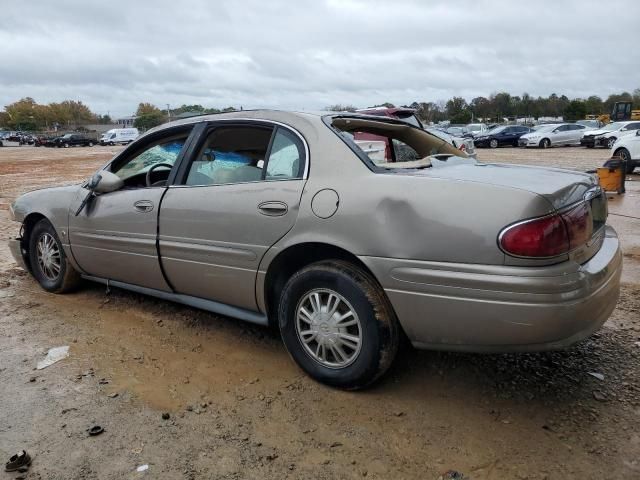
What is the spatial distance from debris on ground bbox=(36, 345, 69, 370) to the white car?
14297 millimetres

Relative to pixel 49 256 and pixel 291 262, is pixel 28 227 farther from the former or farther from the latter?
pixel 291 262

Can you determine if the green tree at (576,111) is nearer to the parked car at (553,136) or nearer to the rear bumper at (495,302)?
the parked car at (553,136)

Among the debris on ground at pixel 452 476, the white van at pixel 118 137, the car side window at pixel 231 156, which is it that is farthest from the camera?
the white van at pixel 118 137

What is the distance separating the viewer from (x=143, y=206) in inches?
150

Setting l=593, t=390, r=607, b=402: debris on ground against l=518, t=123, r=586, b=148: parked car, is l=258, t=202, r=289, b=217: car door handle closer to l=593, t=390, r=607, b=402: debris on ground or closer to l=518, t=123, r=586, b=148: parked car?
l=593, t=390, r=607, b=402: debris on ground

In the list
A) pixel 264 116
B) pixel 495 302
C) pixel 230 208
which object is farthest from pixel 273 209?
pixel 495 302

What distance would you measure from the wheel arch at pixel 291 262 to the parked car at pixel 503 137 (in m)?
31.4

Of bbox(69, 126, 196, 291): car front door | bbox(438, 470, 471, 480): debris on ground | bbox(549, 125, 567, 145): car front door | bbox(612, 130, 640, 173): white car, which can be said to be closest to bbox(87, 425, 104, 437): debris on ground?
bbox(69, 126, 196, 291): car front door

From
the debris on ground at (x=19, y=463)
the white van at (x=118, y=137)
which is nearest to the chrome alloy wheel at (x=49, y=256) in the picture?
the debris on ground at (x=19, y=463)

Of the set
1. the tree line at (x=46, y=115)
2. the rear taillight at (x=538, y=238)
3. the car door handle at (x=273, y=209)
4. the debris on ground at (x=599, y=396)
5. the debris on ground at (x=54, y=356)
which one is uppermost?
the tree line at (x=46, y=115)

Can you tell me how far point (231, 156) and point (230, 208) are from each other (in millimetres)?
534

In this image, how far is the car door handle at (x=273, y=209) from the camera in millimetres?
3049

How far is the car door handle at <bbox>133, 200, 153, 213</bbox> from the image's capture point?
3.77 m

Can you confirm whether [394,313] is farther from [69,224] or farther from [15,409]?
[69,224]
